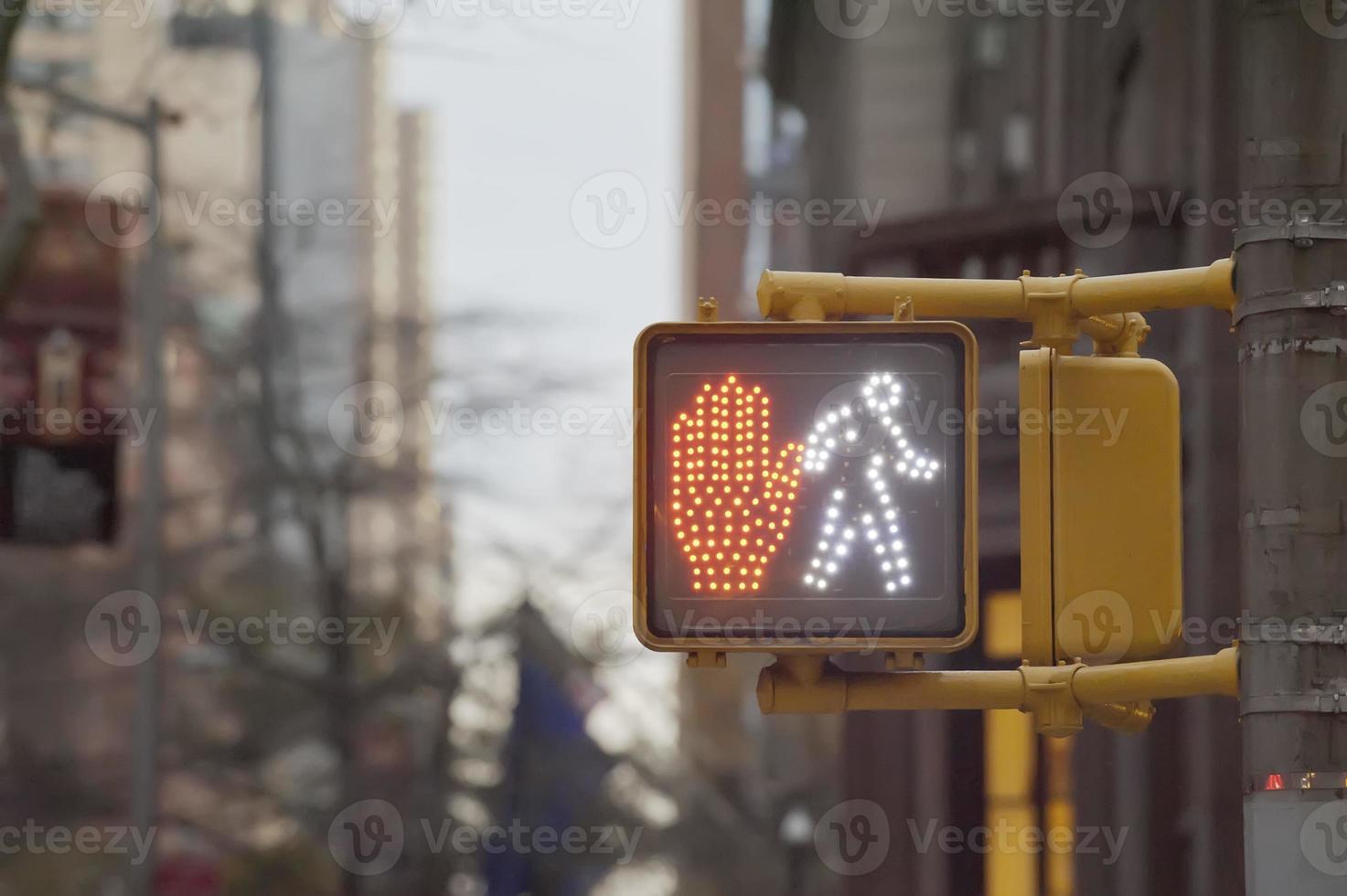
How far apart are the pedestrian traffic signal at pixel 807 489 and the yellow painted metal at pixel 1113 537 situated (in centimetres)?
44

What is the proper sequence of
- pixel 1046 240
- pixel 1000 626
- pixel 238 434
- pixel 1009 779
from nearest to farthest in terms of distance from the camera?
1. pixel 1046 240
2. pixel 1000 626
3. pixel 1009 779
4. pixel 238 434

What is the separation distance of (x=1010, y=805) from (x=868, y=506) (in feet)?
46.3

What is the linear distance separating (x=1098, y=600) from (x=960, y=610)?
528 millimetres

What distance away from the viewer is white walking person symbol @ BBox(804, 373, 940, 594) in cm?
370

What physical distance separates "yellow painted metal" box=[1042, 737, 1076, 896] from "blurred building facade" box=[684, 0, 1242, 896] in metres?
0.06

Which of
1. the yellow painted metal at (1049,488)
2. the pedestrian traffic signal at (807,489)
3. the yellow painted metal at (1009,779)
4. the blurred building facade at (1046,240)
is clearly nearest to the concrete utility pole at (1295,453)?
the yellow painted metal at (1049,488)

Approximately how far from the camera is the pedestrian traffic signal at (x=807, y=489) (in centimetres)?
370

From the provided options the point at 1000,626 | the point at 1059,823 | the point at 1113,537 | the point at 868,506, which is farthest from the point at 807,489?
the point at 1000,626

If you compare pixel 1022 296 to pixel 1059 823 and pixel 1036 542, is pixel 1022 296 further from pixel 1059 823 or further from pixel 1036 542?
pixel 1059 823

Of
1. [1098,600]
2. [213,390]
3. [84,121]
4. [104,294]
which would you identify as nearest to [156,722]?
[104,294]

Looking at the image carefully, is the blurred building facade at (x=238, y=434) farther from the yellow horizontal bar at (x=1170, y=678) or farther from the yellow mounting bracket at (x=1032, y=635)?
the yellow horizontal bar at (x=1170, y=678)

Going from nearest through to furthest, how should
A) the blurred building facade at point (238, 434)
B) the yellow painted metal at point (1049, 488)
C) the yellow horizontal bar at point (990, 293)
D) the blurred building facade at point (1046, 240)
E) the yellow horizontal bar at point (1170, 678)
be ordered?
the yellow horizontal bar at point (1170, 678), the yellow painted metal at point (1049, 488), the yellow horizontal bar at point (990, 293), the blurred building facade at point (1046, 240), the blurred building facade at point (238, 434)

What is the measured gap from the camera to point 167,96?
93.1 feet

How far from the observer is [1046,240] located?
16562mm
